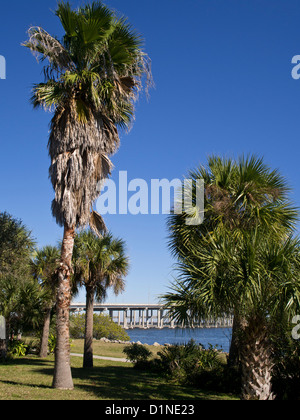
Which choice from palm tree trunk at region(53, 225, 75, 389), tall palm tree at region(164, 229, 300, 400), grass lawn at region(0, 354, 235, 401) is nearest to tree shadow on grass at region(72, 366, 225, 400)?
grass lawn at region(0, 354, 235, 401)

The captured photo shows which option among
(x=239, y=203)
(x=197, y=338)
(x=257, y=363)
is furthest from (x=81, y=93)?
(x=197, y=338)

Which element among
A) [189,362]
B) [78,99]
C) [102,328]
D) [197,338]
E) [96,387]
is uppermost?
[78,99]

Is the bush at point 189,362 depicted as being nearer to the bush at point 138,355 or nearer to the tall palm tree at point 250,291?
the bush at point 138,355

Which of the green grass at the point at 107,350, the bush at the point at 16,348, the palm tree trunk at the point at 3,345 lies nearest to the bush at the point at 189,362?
the palm tree trunk at the point at 3,345

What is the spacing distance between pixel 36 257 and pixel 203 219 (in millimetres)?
13550

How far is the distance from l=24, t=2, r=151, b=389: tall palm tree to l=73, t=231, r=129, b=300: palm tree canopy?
18.9 feet

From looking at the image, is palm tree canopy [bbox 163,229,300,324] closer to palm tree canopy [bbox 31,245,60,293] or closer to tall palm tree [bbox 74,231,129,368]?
tall palm tree [bbox 74,231,129,368]

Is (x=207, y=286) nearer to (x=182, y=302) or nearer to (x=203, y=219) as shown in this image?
(x=182, y=302)

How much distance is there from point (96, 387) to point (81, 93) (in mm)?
9508

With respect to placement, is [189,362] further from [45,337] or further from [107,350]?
[107,350]

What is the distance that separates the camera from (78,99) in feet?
44.1

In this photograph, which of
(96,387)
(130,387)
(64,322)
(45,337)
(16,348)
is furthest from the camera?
(45,337)

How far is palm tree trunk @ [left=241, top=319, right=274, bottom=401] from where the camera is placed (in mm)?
9531

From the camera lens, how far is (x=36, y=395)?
10.4m
